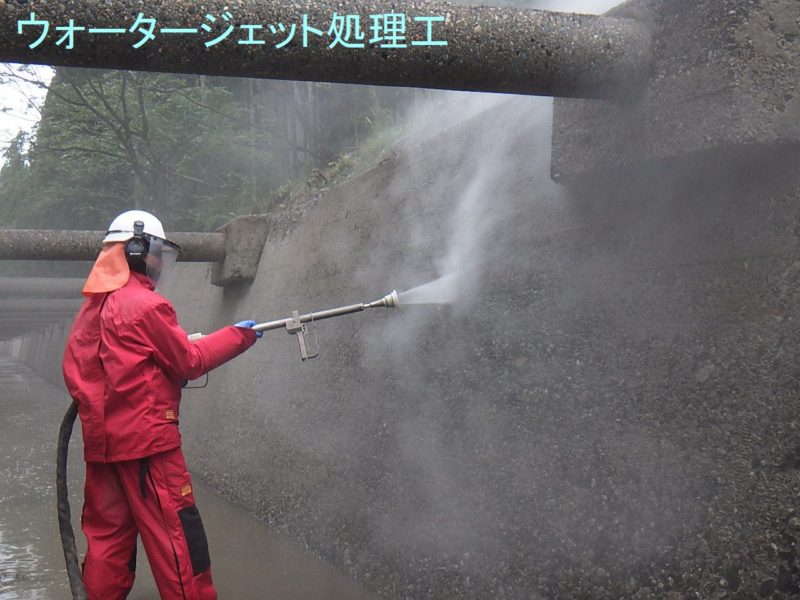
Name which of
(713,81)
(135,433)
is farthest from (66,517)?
(713,81)

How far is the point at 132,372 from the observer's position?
317 cm

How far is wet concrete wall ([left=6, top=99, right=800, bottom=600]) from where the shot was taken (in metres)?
2.62

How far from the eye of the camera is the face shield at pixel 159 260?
359cm

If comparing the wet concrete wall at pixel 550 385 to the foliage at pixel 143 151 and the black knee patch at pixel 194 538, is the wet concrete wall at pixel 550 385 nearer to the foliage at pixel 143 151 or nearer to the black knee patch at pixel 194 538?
the black knee patch at pixel 194 538

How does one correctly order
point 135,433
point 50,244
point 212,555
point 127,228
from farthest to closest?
1. point 50,244
2. point 212,555
3. point 127,228
4. point 135,433

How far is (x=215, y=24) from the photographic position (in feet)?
8.65

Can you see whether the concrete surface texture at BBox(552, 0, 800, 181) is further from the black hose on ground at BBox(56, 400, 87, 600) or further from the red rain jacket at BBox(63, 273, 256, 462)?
the black hose on ground at BBox(56, 400, 87, 600)

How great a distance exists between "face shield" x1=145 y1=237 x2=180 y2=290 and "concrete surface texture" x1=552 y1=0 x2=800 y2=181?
6.55ft

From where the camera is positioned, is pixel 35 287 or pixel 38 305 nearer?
pixel 35 287

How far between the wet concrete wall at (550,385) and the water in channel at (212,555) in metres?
0.15

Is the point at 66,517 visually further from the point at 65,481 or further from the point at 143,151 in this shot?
the point at 143,151

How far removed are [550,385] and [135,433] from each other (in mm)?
1694

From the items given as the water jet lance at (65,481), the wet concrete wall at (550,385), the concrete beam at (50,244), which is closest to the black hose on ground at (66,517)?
the water jet lance at (65,481)

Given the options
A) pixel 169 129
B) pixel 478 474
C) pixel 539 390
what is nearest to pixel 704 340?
pixel 539 390
